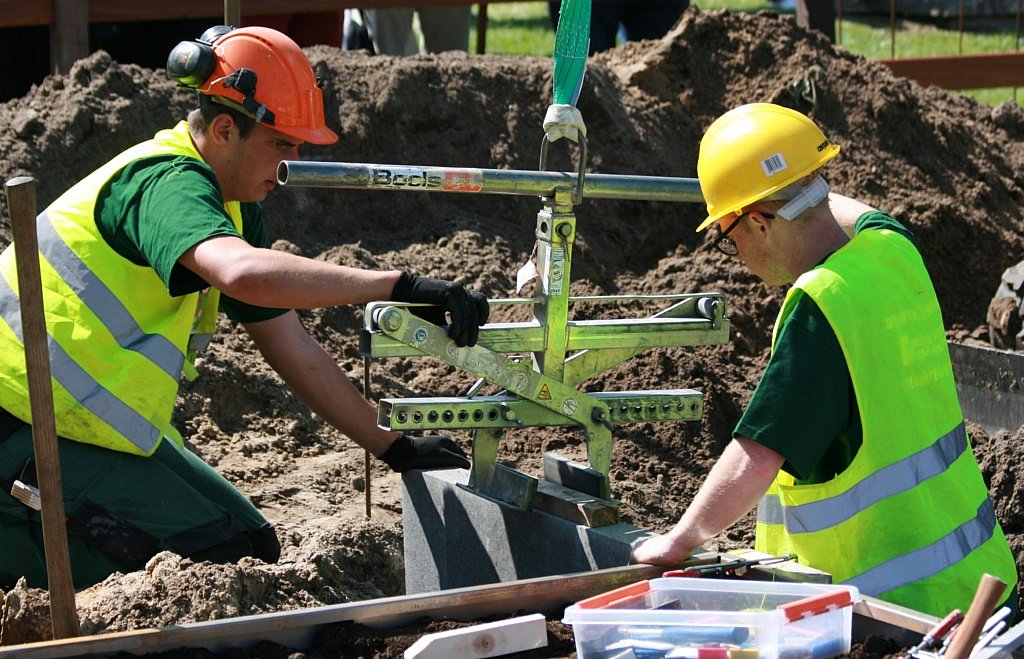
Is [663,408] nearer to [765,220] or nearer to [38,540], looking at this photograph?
[765,220]

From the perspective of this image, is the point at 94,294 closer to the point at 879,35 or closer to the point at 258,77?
the point at 258,77

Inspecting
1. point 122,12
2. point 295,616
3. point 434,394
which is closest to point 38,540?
point 295,616

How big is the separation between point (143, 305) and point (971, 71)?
7.59 meters

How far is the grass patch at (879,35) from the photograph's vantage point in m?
13.3

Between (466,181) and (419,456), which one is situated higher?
(466,181)

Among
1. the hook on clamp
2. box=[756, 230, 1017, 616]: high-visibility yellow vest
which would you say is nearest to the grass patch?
the hook on clamp

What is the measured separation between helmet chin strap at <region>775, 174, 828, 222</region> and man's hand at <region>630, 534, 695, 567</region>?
0.78 m

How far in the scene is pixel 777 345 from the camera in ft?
9.23

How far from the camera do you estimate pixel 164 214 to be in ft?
10.6

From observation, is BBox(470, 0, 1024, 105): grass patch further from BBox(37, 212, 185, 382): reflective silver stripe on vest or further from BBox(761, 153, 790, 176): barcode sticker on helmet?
BBox(761, 153, 790, 176): barcode sticker on helmet

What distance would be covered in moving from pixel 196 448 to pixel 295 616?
277 centimetres

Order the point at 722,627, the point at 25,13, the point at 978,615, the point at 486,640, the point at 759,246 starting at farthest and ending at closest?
the point at 25,13
the point at 759,246
the point at 486,640
the point at 722,627
the point at 978,615

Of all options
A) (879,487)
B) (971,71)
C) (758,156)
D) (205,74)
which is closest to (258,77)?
(205,74)

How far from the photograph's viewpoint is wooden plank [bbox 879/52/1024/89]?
9.43m
